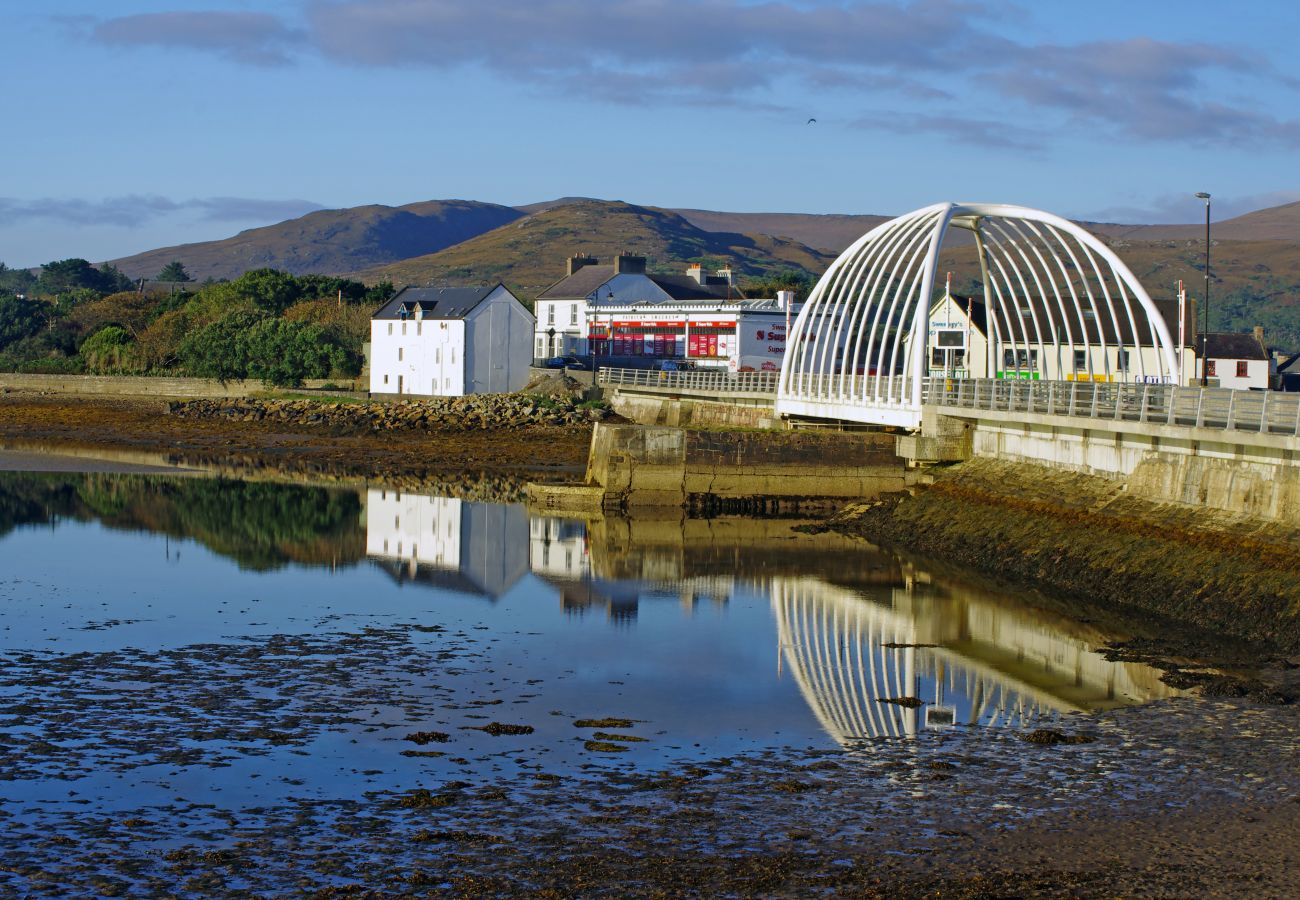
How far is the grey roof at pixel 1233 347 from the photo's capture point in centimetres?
7288

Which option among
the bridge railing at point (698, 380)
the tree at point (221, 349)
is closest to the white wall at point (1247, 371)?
the bridge railing at point (698, 380)

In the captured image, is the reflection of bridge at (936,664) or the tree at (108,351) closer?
the reflection of bridge at (936,664)

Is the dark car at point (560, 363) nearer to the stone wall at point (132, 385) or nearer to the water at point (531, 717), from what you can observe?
the stone wall at point (132, 385)

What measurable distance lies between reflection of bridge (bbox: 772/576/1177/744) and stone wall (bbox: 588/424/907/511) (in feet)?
41.4

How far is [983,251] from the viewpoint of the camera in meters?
44.1

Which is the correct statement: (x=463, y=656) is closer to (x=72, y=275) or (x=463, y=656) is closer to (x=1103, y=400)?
(x=1103, y=400)

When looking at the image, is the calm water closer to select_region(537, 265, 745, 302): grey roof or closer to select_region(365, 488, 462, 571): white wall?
select_region(365, 488, 462, 571): white wall

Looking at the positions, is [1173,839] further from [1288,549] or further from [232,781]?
[1288,549]

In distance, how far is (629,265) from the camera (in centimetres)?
9656

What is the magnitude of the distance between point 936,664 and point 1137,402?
40.1 feet

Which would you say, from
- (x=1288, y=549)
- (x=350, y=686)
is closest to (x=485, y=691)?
(x=350, y=686)

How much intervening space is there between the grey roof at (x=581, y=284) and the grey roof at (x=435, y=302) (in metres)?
15.4

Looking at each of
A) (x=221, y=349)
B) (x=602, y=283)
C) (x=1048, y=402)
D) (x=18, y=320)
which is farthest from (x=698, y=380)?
(x=18, y=320)

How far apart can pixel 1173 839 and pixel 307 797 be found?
24.5 ft
